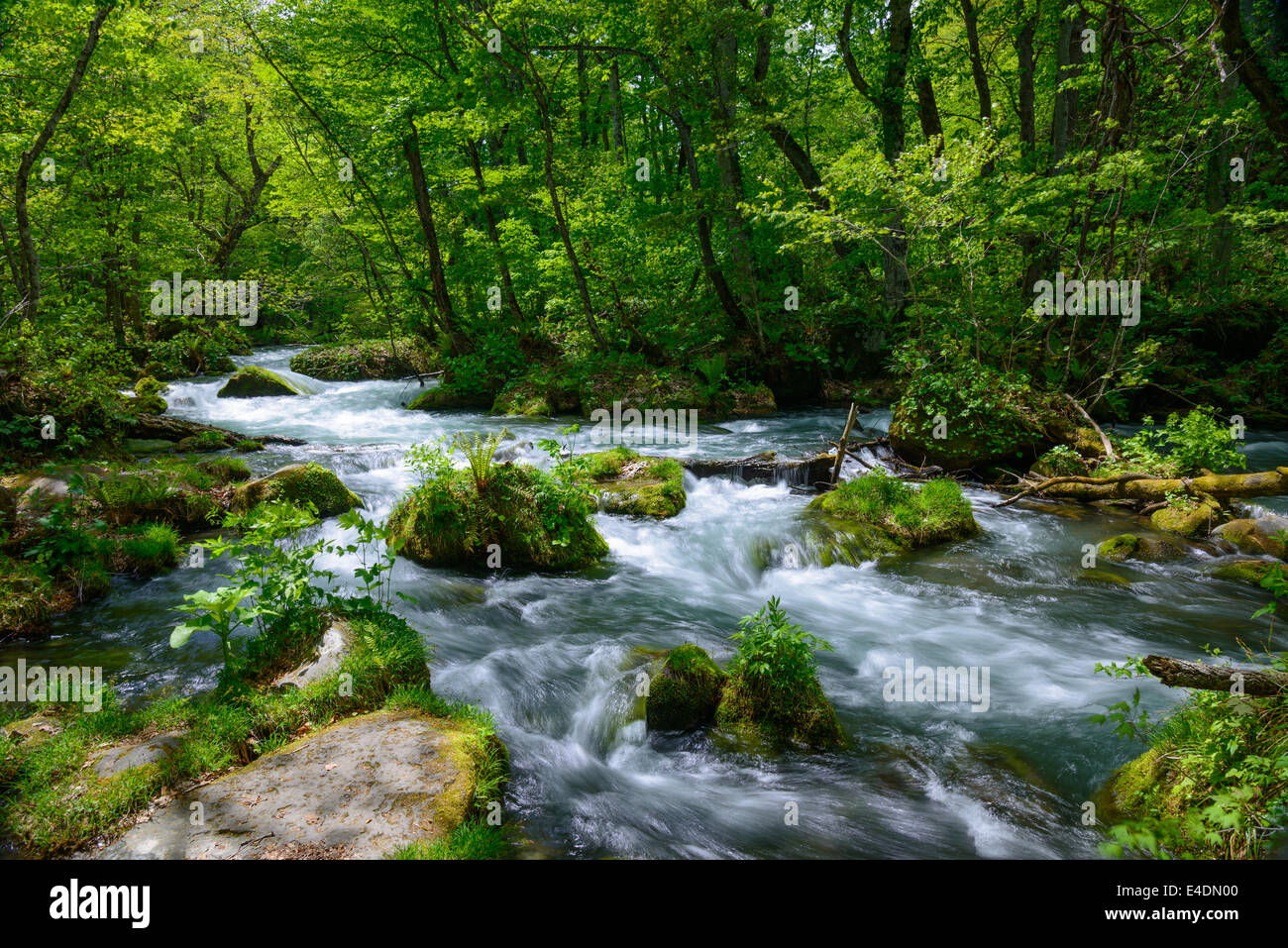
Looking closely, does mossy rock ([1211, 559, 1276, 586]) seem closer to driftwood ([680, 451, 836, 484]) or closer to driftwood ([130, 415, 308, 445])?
driftwood ([680, 451, 836, 484])

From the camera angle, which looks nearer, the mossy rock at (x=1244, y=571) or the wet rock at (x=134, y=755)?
the wet rock at (x=134, y=755)

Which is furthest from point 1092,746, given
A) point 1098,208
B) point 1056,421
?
point 1098,208

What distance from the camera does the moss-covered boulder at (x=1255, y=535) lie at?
753 cm

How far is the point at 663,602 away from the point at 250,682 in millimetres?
4139

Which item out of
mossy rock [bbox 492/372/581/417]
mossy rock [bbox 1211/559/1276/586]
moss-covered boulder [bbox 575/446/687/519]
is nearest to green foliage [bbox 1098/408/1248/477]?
mossy rock [bbox 1211/559/1276/586]

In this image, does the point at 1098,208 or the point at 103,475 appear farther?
the point at 1098,208

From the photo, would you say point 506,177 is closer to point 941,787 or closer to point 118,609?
point 118,609

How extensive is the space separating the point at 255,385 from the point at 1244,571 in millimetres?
22191

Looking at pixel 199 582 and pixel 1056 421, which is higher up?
pixel 1056 421

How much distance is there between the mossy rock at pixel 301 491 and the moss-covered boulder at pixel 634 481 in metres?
3.47

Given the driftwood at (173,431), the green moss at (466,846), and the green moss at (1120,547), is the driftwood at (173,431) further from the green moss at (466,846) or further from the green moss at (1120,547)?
the green moss at (1120,547)

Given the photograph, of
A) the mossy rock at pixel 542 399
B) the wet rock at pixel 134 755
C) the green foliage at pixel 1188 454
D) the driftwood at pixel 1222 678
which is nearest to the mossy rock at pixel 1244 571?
the green foliage at pixel 1188 454

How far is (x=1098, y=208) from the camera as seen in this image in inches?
499
